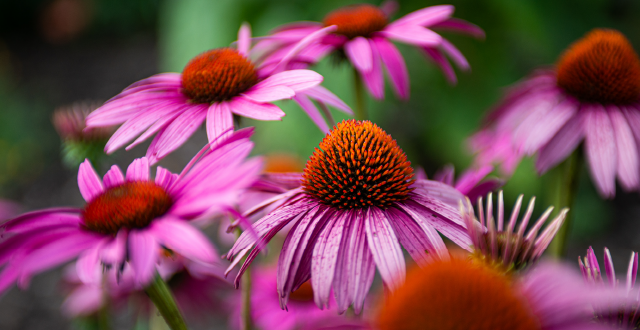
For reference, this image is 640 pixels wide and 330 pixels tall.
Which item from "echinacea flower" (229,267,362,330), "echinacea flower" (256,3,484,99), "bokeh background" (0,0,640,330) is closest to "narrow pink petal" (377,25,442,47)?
"echinacea flower" (256,3,484,99)

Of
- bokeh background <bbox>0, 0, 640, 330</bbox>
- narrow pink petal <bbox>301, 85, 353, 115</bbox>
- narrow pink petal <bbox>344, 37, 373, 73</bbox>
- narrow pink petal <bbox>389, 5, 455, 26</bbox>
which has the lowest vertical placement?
bokeh background <bbox>0, 0, 640, 330</bbox>

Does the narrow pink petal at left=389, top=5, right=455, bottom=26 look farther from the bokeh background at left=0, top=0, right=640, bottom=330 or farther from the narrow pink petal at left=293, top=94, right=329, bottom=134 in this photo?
the bokeh background at left=0, top=0, right=640, bottom=330

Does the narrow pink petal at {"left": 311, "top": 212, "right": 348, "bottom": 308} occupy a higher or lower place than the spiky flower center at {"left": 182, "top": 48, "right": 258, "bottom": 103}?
lower

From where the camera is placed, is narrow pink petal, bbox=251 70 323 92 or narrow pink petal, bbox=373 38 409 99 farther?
narrow pink petal, bbox=373 38 409 99

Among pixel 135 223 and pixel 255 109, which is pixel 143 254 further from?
pixel 255 109

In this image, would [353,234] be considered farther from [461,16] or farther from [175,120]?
[461,16]
